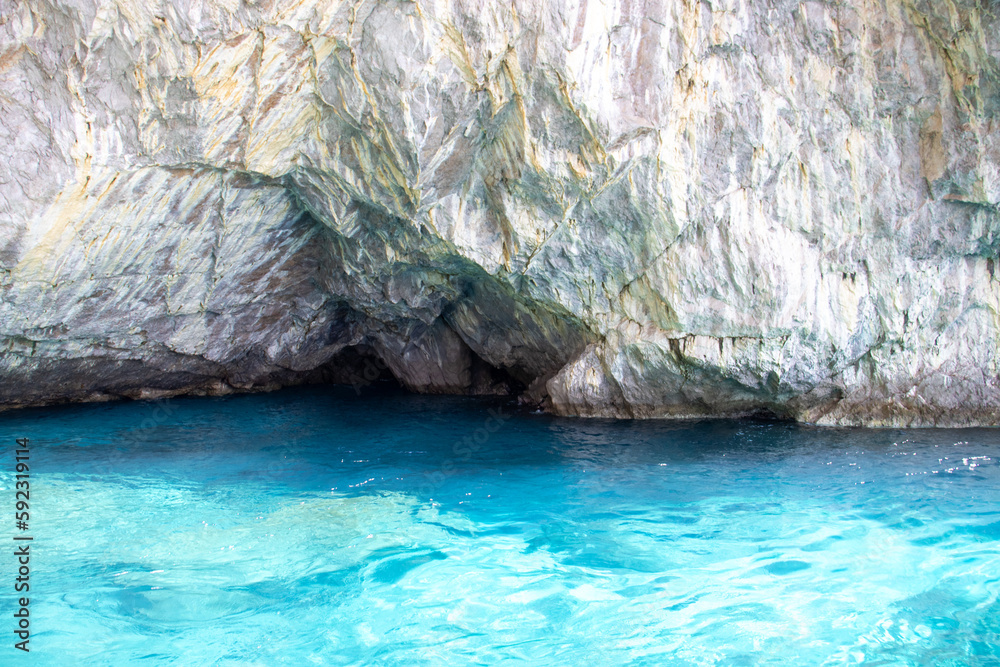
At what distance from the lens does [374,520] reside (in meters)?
7.50

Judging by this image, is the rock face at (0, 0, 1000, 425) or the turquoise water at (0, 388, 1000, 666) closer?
the turquoise water at (0, 388, 1000, 666)

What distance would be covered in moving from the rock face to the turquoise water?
157 cm

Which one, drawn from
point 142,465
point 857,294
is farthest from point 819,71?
point 142,465

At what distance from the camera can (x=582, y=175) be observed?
386 inches

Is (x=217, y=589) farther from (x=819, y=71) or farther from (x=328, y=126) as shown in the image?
(x=819, y=71)

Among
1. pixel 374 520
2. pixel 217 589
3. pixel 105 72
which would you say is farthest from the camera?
pixel 105 72

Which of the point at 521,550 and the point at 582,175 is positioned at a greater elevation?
the point at 582,175

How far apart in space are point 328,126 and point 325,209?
1.68m

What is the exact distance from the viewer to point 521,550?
22.0 ft

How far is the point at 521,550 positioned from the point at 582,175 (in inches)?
218

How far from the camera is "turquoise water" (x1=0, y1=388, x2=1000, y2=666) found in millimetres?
5090

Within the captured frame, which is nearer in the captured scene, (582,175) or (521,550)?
(521,550)

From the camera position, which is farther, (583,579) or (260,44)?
(260,44)

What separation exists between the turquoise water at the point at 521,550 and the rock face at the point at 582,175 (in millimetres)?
1569
